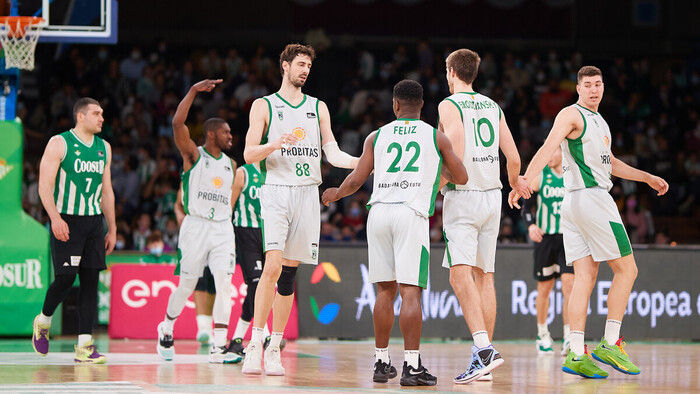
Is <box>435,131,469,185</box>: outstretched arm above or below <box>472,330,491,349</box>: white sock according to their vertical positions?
above

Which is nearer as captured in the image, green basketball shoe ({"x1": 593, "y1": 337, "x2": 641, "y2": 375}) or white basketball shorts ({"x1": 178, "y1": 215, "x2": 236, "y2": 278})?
green basketball shoe ({"x1": 593, "y1": 337, "x2": 641, "y2": 375})

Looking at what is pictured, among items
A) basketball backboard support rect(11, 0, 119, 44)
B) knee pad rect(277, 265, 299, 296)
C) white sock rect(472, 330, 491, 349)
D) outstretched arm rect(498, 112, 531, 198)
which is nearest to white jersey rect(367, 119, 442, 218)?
outstretched arm rect(498, 112, 531, 198)

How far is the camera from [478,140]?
25.5ft

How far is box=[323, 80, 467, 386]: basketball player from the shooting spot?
7148 mm

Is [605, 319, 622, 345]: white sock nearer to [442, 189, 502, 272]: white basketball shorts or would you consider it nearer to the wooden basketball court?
the wooden basketball court

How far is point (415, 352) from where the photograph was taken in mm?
7164

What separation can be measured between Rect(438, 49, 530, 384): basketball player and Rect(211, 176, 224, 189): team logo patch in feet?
9.49

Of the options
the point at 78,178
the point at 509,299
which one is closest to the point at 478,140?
the point at 78,178

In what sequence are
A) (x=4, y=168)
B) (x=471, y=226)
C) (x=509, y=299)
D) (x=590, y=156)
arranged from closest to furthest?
(x=471, y=226) → (x=590, y=156) → (x=4, y=168) → (x=509, y=299)

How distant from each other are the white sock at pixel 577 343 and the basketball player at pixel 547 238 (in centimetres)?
306

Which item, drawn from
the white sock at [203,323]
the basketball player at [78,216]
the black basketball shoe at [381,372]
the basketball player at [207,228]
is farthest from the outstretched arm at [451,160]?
the white sock at [203,323]

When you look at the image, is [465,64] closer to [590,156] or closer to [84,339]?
[590,156]

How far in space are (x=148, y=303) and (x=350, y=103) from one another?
9.31m

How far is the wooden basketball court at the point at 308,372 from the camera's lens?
277 inches
